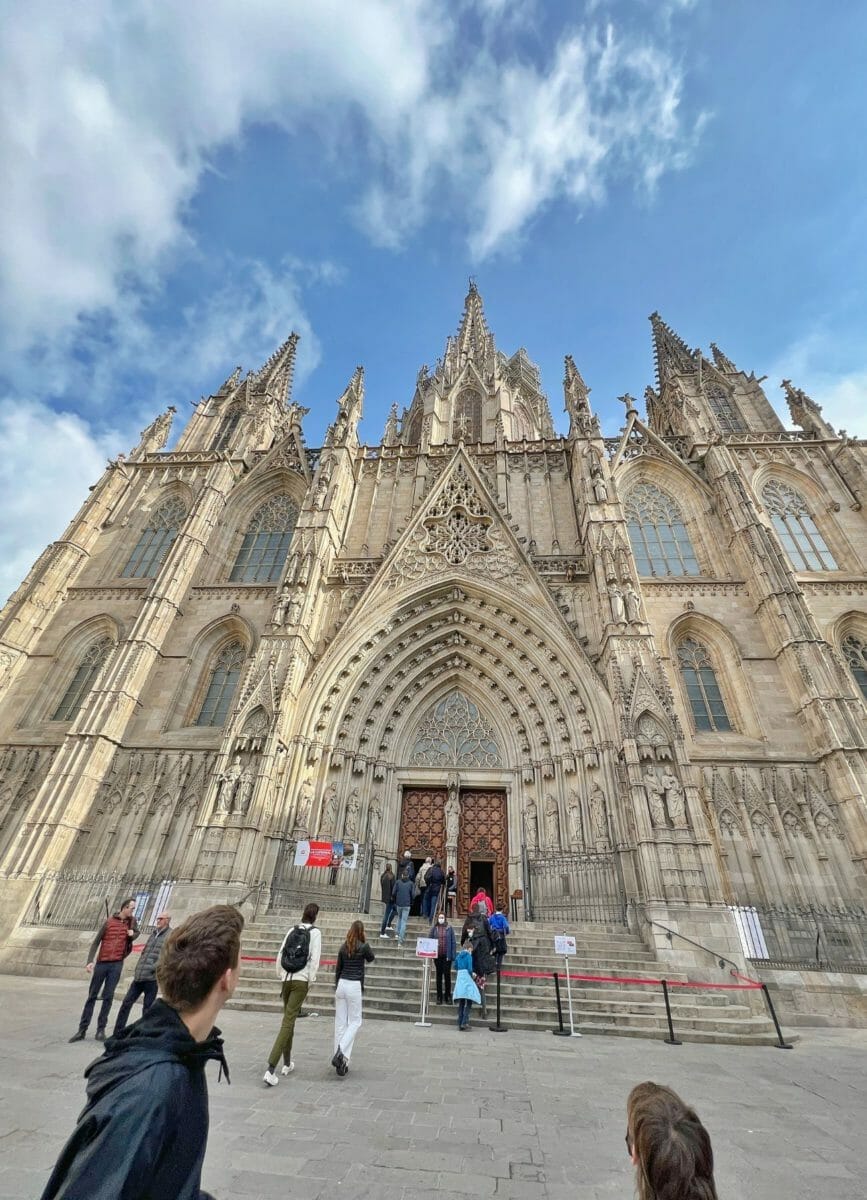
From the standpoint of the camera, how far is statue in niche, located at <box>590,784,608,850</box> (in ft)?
39.4

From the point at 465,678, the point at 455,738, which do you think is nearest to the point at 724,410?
the point at 465,678

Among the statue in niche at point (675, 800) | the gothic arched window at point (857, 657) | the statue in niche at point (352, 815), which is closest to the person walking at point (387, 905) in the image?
the statue in niche at point (352, 815)

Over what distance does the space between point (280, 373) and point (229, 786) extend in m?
26.7

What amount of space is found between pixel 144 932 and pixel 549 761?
1018 cm

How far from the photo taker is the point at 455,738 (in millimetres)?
15359

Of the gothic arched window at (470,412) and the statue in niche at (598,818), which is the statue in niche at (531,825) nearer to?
the statue in niche at (598,818)

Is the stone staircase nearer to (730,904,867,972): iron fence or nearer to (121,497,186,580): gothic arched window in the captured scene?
(730,904,867,972): iron fence

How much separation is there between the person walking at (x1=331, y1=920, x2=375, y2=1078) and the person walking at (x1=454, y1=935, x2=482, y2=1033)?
7.75 ft

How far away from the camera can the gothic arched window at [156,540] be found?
20.0 meters

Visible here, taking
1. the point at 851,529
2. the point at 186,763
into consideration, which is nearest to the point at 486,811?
the point at 186,763

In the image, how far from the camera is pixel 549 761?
13.8 meters

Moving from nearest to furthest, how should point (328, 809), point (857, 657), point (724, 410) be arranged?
1. point (328, 809)
2. point (857, 657)
3. point (724, 410)

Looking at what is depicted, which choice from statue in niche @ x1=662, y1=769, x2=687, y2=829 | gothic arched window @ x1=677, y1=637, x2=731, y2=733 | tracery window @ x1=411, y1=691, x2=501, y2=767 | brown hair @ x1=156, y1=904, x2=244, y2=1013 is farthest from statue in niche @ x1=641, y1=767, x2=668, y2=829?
brown hair @ x1=156, y1=904, x2=244, y2=1013

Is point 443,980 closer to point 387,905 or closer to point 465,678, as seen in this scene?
point 387,905
